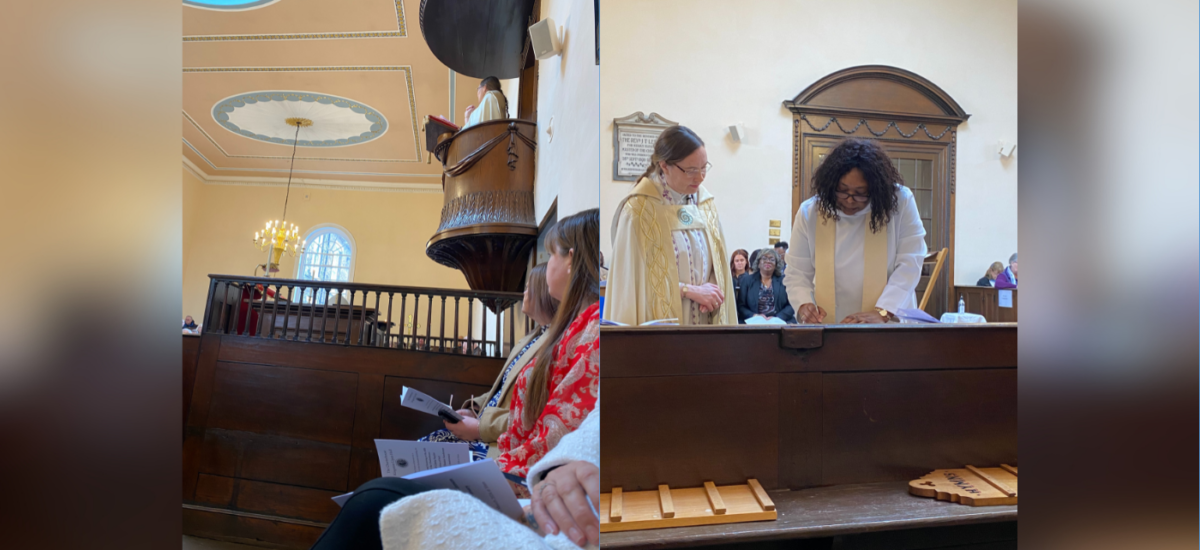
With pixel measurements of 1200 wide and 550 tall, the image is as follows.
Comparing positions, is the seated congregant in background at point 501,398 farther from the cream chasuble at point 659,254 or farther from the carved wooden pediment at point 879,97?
the carved wooden pediment at point 879,97

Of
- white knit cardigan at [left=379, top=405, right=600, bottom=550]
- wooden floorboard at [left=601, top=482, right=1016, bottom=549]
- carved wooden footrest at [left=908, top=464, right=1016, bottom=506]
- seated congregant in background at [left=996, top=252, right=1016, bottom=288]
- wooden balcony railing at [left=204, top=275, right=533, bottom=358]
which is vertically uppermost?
seated congregant in background at [left=996, top=252, right=1016, bottom=288]

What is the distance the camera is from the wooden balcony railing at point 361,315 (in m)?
0.23

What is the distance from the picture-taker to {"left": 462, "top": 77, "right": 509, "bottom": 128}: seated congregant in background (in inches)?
11.9

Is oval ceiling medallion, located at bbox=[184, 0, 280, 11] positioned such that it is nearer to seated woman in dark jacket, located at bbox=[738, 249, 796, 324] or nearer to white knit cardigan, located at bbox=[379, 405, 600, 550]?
white knit cardigan, located at bbox=[379, 405, 600, 550]

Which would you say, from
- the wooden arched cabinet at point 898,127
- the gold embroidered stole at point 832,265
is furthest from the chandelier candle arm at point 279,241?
the wooden arched cabinet at point 898,127

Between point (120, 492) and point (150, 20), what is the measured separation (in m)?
0.16

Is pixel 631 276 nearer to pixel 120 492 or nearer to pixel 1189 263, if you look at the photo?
pixel 1189 263

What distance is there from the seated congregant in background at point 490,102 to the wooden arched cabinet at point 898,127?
3989 millimetres

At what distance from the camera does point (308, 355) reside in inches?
9.7

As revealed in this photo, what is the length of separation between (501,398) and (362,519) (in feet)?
0.25

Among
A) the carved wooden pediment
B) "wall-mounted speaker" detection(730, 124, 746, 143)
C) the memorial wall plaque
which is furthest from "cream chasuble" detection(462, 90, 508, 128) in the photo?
the carved wooden pediment

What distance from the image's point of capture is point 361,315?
0.26 m

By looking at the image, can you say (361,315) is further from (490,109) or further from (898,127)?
(898,127)

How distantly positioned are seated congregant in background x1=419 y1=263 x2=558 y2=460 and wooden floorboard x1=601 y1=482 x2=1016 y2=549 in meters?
0.95
